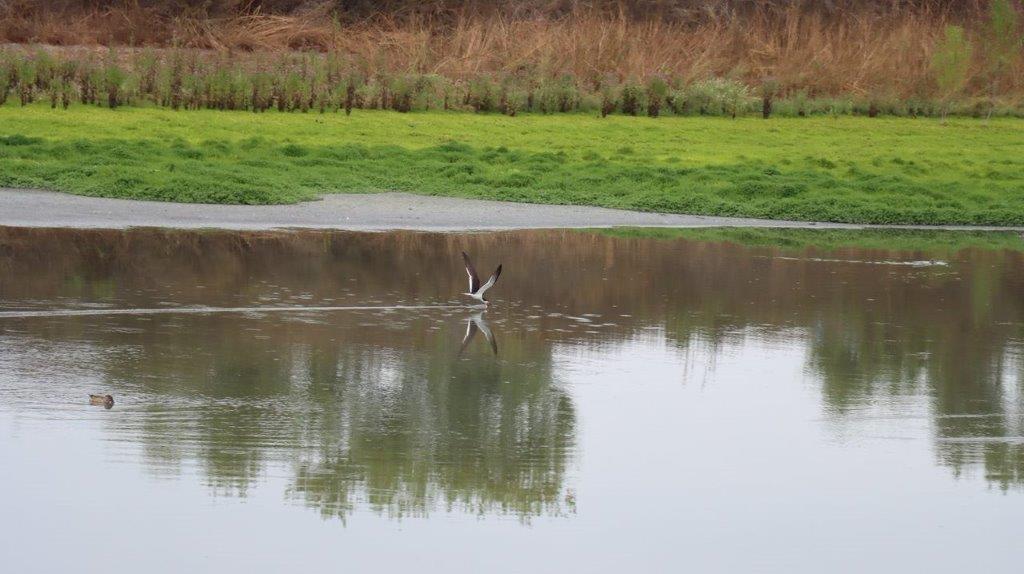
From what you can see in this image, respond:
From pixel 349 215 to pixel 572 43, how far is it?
16926 millimetres

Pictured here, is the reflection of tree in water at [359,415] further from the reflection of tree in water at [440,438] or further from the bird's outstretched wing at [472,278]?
the bird's outstretched wing at [472,278]

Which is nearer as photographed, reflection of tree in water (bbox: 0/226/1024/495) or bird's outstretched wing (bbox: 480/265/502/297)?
reflection of tree in water (bbox: 0/226/1024/495)

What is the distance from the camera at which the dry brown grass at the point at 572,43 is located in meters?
33.6

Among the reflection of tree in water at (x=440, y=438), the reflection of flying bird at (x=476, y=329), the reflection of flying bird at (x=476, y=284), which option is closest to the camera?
the reflection of tree in water at (x=440, y=438)

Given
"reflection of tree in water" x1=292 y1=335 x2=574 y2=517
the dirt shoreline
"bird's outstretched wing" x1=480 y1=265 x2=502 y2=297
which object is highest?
"bird's outstretched wing" x1=480 y1=265 x2=502 y2=297

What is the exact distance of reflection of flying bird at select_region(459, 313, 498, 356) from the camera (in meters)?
10.1

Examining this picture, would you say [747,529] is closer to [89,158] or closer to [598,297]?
[598,297]

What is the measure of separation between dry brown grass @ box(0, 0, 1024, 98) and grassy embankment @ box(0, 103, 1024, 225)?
4.66 metres

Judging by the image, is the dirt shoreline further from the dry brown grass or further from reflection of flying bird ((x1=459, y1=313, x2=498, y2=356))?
the dry brown grass

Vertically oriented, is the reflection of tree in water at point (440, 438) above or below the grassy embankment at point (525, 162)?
below

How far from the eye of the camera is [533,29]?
121 ft

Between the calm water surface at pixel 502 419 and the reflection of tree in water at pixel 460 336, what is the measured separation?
3 centimetres

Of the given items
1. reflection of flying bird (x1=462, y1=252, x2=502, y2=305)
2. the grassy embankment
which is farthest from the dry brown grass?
reflection of flying bird (x1=462, y1=252, x2=502, y2=305)

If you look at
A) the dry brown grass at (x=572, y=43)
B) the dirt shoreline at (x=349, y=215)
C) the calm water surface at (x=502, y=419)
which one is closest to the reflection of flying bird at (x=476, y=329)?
the calm water surface at (x=502, y=419)
